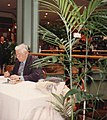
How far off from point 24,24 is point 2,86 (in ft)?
9.69

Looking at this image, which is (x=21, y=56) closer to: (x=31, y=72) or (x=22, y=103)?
(x=31, y=72)

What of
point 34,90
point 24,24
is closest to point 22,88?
point 34,90

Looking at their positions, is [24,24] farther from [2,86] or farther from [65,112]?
[65,112]

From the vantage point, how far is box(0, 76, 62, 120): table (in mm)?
2680

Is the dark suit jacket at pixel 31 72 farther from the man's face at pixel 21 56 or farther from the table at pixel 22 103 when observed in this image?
the table at pixel 22 103

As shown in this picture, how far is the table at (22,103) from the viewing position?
268cm

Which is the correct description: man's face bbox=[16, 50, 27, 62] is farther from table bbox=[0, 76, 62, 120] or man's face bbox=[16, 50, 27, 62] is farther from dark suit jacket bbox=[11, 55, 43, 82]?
table bbox=[0, 76, 62, 120]

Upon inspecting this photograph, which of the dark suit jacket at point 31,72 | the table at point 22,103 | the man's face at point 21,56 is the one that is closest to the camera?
the table at point 22,103

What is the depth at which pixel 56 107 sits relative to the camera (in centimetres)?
265

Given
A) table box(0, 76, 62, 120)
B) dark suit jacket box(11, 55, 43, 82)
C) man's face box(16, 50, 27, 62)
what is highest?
man's face box(16, 50, 27, 62)

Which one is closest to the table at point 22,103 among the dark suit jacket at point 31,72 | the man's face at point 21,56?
the dark suit jacket at point 31,72

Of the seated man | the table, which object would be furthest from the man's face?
the table

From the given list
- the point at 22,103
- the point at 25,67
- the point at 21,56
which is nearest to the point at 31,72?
the point at 25,67

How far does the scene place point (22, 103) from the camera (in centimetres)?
267
